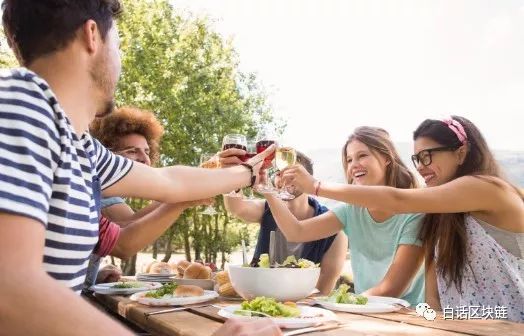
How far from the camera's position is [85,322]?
2.84 feet

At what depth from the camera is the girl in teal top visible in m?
3.48

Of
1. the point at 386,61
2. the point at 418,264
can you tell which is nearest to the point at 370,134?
the point at 418,264

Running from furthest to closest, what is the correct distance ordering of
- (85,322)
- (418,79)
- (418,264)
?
(418,79) < (418,264) < (85,322)

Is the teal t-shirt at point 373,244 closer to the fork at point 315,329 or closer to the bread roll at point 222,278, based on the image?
the bread roll at point 222,278

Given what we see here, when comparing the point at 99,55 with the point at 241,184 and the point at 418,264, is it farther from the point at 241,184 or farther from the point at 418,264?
the point at 418,264

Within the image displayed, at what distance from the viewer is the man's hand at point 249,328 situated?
133cm

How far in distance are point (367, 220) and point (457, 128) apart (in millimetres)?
1006

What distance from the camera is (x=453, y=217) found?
2.95 meters

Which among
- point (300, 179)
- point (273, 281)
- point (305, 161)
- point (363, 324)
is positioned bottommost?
point (363, 324)

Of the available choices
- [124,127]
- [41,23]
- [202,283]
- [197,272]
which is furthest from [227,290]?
[124,127]

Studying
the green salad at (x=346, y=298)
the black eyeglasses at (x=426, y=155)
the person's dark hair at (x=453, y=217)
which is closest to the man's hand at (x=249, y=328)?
the green salad at (x=346, y=298)

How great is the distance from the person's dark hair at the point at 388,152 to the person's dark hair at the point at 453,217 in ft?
1.77

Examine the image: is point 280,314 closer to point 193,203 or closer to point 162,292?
point 162,292

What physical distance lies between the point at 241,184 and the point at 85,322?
6.06ft
